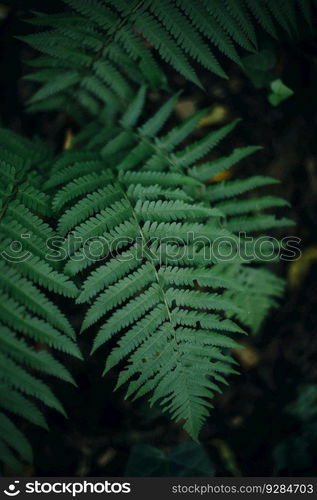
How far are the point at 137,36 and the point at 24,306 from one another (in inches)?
57.3

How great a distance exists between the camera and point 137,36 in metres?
2.04

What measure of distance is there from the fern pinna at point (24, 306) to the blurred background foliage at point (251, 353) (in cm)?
90

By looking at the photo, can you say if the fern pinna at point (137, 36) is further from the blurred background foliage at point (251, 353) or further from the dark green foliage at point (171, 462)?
the dark green foliage at point (171, 462)

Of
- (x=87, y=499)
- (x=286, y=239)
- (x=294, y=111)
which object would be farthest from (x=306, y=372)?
(x=294, y=111)

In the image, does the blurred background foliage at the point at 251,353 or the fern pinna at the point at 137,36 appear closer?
the fern pinna at the point at 137,36

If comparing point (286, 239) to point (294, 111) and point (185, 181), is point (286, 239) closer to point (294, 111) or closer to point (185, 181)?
point (294, 111)

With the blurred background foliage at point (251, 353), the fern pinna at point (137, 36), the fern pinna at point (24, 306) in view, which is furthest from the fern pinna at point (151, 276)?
the blurred background foliage at point (251, 353)

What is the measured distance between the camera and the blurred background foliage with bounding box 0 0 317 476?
2539 mm

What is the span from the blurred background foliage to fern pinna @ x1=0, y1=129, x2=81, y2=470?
901mm

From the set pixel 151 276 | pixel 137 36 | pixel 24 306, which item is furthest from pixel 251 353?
pixel 137 36

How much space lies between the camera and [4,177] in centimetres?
181

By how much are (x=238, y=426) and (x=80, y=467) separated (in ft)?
3.48

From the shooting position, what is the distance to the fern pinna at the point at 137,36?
6.15 feet

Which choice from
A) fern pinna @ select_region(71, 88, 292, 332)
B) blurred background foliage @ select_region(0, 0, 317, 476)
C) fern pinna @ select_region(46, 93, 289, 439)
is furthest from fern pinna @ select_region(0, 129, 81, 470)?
blurred background foliage @ select_region(0, 0, 317, 476)
